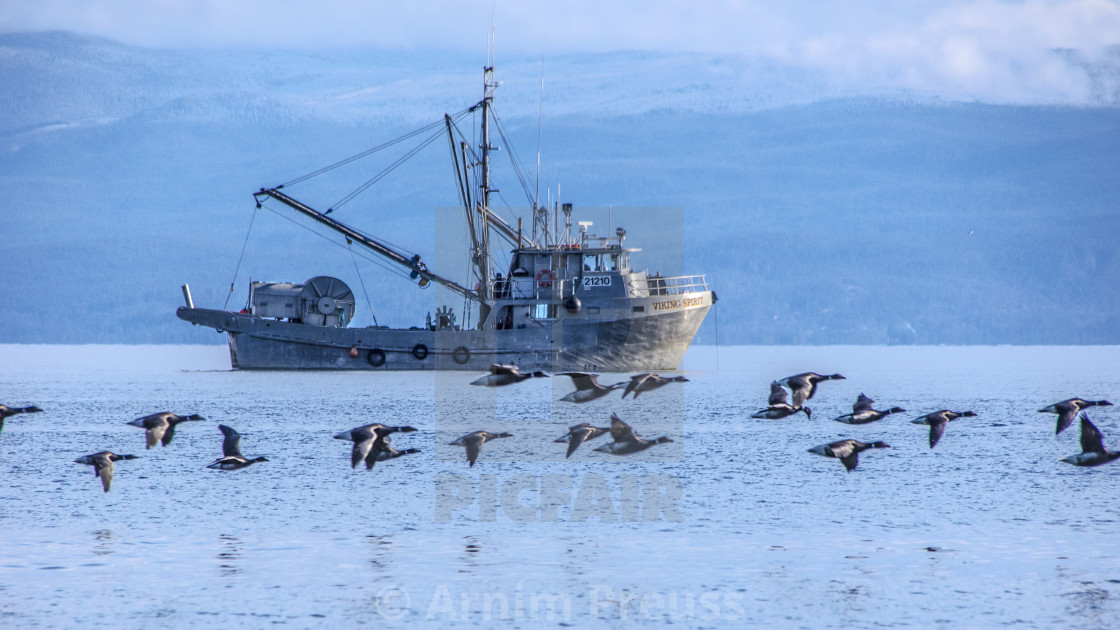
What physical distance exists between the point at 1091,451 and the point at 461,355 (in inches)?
2098

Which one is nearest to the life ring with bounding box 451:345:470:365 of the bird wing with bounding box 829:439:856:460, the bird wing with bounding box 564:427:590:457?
the bird wing with bounding box 829:439:856:460

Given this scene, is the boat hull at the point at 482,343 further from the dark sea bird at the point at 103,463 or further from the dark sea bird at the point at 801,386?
the dark sea bird at the point at 103,463

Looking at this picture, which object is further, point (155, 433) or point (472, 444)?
point (155, 433)

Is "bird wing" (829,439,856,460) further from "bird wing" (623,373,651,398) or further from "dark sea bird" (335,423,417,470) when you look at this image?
"dark sea bird" (335,423,417,470)

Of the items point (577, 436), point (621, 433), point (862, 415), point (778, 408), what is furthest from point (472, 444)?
point (862, 415)

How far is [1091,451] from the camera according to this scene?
2678cm

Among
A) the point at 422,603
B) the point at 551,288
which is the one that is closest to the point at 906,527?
the point at 422,603

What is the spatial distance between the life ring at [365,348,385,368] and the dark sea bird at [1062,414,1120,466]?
185 ft

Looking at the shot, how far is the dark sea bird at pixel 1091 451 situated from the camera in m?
25.9

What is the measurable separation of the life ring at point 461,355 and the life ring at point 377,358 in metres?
5.06

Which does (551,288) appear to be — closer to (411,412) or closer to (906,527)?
(411,412)

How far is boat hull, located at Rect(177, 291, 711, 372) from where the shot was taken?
Answer: 74.1 m

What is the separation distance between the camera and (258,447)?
4066cm

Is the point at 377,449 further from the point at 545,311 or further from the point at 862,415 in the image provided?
the point at 545,311
